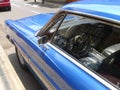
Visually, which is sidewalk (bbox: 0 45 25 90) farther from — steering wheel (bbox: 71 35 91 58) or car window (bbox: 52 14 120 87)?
steering wheel (bbox: 71 35 91 58)

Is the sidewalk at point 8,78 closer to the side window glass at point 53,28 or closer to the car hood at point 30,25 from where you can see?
the car hood at point 30,25

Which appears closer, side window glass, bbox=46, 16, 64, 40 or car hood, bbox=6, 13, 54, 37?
side window glass, bbox=46, 16, 64, 40

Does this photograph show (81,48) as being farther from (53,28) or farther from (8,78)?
(8,78)

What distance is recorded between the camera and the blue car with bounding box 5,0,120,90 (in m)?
2.29

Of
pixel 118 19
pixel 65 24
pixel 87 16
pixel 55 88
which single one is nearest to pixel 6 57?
pixel 65 24

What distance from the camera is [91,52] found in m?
2.80

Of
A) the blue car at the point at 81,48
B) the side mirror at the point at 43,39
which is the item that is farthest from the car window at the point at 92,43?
the side mirror at the point at 43,39

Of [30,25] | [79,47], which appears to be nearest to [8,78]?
[30,25]

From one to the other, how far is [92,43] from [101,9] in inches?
19.4

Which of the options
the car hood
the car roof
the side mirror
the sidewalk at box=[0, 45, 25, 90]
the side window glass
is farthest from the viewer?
the sidewalk at box=[0, 45, 25, 90]

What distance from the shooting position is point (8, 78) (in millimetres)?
5125

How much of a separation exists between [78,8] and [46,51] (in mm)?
682

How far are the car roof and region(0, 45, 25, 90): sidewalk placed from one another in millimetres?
2178

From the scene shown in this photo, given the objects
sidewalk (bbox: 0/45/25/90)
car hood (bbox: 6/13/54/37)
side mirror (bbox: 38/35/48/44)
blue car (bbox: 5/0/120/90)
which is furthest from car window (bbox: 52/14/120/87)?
sidewalk (bbox: 0/45/25/90)
